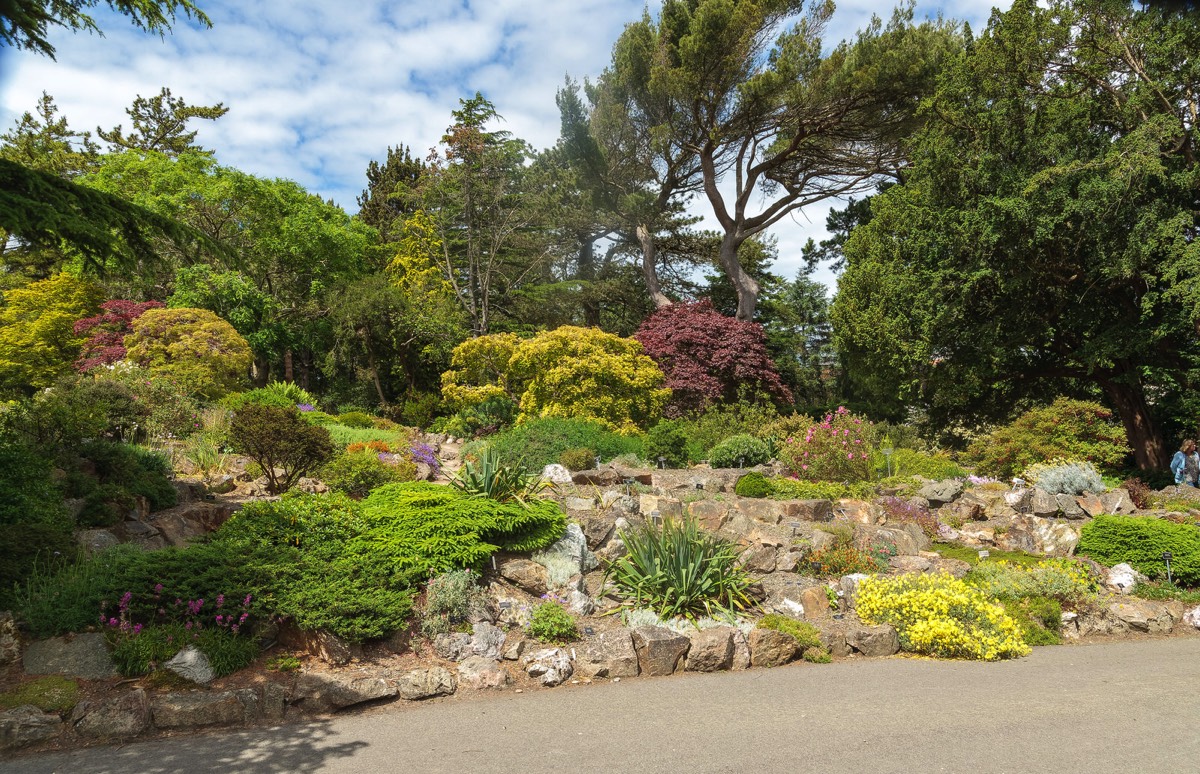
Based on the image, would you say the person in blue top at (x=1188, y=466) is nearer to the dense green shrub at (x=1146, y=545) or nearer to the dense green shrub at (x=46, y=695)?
the dense green shrub at (x=1146, y=545)

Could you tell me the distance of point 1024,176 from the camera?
49.3ft

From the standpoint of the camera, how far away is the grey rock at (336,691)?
4859 millimetres

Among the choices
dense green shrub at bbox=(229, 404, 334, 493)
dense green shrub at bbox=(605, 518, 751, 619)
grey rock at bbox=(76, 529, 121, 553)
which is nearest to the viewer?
grey rock at bbox=(76, 529, 121, 553)

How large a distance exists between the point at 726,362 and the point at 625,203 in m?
6.59

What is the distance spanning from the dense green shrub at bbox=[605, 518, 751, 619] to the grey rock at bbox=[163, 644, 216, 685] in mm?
3580

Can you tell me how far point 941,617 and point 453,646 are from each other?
4406 mm

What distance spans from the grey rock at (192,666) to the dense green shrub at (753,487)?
7773 mm

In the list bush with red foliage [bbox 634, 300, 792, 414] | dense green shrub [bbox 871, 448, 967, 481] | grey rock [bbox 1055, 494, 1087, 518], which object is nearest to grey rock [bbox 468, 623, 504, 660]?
grey rock [bbox 1055, 494, 1087, 518]

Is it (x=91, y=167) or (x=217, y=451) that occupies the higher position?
(x=91, y=167)

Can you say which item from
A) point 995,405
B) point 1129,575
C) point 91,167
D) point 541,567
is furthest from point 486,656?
point 91,167

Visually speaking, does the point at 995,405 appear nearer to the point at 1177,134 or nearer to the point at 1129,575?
the point at 1177,134

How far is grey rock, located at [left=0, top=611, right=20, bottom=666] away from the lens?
15.5 ft

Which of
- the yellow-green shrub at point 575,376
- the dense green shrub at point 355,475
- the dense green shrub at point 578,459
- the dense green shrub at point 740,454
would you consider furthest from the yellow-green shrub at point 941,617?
the yellow-green shrub at point 575,376

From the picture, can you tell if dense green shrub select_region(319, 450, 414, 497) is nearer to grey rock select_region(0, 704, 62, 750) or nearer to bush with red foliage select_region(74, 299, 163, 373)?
grey rock select_region(0, 704, 62, 750)
